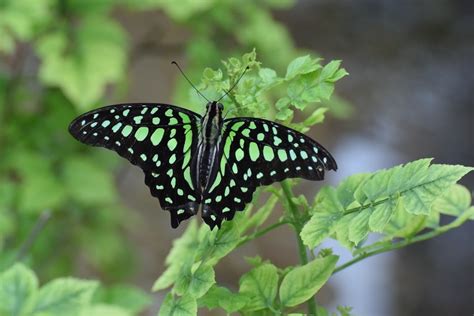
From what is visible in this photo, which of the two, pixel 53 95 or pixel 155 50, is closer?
pixel 53 95

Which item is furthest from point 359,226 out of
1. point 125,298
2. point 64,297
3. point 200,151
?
point 125,298

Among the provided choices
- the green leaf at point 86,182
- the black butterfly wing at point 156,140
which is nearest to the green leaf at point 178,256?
the black butterfly wing at point 156,140

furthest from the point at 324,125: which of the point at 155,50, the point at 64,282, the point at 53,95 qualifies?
the point at 64,282

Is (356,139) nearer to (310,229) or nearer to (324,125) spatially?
(324,125)

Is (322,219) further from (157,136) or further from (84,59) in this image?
(84,59)

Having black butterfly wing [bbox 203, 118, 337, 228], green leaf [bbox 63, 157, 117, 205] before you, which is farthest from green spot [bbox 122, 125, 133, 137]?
green leaf [bbox 63, 157, 117, 205]

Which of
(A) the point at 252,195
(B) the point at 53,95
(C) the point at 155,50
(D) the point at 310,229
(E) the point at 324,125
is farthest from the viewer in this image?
(E) the point at 324,125
